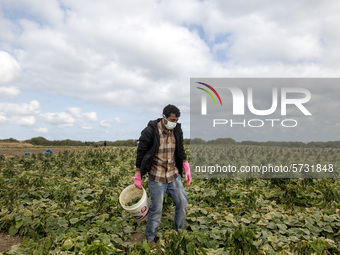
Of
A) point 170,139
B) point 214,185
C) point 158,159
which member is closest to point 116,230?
point 158,159

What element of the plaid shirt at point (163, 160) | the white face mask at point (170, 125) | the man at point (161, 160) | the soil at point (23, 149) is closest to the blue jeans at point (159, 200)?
the man at point (161, 160)

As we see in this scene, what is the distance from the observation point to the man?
4.96 meters

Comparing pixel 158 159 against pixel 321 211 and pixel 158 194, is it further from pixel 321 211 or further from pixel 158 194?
pixel 321 211

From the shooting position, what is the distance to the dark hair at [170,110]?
4.91m

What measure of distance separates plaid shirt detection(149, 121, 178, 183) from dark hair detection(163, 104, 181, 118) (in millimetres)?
278

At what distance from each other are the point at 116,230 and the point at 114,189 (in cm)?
313

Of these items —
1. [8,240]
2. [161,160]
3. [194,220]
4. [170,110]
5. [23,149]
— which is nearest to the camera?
[170,110]

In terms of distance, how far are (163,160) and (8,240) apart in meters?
3.83

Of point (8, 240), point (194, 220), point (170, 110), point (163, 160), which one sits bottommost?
point (8, 240)

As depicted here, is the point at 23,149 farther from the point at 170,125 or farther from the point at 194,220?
the point at 170,125

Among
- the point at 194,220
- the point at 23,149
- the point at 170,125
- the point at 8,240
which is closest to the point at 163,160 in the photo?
the point at 170,125

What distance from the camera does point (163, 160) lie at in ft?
16.6

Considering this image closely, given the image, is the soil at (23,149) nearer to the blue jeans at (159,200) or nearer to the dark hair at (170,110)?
the blue jeans at (159,200)

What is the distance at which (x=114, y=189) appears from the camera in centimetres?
862
